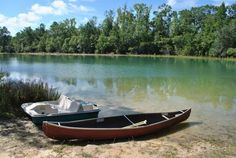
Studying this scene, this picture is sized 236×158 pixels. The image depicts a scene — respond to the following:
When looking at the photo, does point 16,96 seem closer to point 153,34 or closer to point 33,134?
point 33,134

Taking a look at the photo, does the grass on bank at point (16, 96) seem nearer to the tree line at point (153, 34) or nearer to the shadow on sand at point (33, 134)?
the shadow on sand at point (33, 134)

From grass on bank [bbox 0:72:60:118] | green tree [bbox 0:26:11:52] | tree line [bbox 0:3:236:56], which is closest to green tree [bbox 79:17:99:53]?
tree line [bbox 0:3:236:56]

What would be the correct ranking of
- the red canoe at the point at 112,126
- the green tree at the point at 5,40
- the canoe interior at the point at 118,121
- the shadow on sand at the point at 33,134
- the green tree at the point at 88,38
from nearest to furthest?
the red canoe at the point at 112,126 → the shadow on sand at the point at 33,134 → the canoe interior at the point at 118,121 → the green tree at the point at 88,38 → the green tree at the point at 5,40

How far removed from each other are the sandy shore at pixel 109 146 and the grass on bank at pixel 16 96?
1008 mm

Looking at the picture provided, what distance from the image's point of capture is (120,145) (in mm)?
9055

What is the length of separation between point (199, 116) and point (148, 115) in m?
3.44

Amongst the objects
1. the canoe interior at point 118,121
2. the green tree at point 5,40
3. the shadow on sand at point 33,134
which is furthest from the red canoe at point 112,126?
the green tree at point 5,40

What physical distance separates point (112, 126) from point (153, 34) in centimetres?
8822

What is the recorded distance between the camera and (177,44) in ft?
286

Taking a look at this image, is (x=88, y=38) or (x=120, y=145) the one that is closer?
(x=120, y=145)

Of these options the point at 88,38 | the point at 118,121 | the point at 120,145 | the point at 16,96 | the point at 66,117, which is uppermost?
the point at 88,38

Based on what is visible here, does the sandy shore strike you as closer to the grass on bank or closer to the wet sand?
the wet sand

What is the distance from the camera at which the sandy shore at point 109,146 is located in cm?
814

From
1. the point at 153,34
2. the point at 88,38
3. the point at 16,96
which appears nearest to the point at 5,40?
the point at 88,38
